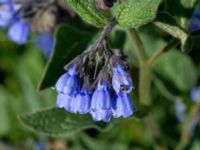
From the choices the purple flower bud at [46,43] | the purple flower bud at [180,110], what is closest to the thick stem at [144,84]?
the purple flower bud at [180,110]

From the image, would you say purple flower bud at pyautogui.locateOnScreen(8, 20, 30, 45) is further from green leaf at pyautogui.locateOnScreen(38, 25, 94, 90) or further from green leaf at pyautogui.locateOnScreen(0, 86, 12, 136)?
green leaf at pyautogui.locateOnScreen(0, 86, 12, 136)

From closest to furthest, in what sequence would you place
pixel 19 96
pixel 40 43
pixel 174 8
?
pixel 174 8 < pixel 40 43 < pixel 19 96

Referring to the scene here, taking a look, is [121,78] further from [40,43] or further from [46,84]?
[40,43]

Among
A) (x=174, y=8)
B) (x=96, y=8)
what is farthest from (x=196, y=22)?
(x=96, y=8)

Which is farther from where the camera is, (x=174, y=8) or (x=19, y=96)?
(x=19, y=96)

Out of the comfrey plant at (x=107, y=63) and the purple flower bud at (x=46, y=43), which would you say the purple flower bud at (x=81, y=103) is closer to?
the comfrey plant at (x=107, y=63)

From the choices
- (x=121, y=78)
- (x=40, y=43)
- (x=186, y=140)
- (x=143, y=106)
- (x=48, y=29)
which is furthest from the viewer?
(x=40, y=43)
